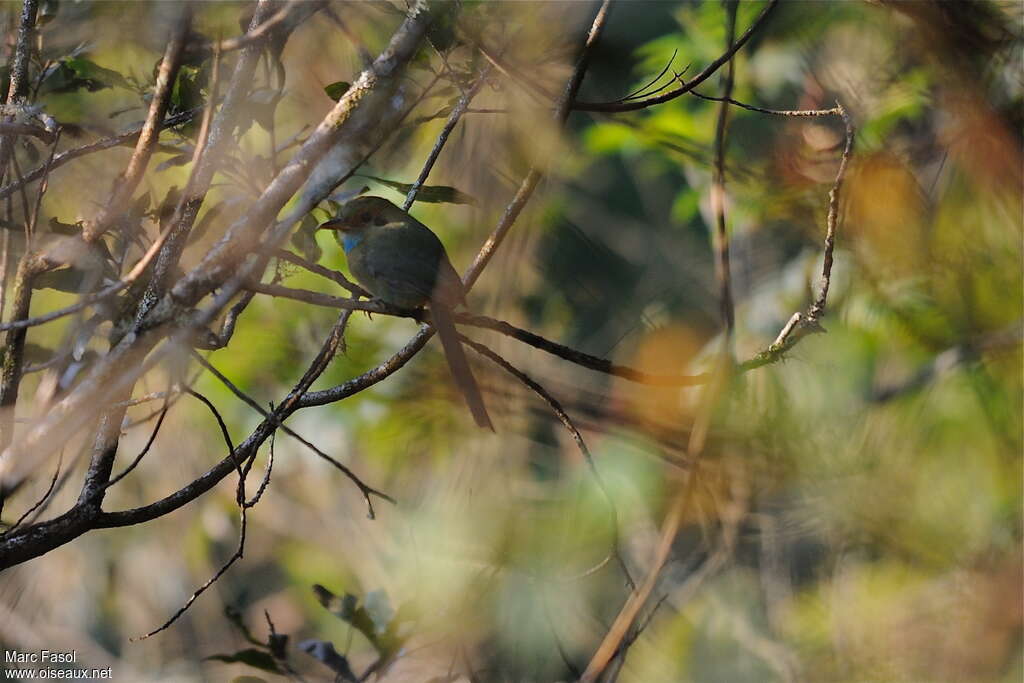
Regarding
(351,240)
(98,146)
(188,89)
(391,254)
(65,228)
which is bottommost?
(65,228)

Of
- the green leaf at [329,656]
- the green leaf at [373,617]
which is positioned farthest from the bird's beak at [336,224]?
the green leaf at [329,656]

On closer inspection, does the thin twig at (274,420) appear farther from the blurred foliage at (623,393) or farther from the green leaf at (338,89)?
the green leaf at (338,89)

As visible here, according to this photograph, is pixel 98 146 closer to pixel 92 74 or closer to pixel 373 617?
pixel 92 74

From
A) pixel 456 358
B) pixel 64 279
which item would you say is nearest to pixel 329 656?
pixel 456 358

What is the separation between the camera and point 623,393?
2.81 m

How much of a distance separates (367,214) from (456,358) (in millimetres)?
683

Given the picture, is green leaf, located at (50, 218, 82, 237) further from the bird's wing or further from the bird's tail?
the bird's wing

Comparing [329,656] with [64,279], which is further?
[329,656]

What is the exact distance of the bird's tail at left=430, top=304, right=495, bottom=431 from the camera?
84.1 inches

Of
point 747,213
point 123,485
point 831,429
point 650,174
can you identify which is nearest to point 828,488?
point 831,429

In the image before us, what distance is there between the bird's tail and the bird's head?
0.54 m

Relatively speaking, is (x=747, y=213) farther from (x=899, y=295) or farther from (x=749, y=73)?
(x=749, y=73)

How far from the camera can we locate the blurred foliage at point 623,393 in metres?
2.23

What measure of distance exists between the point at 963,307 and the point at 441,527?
1.69 m
